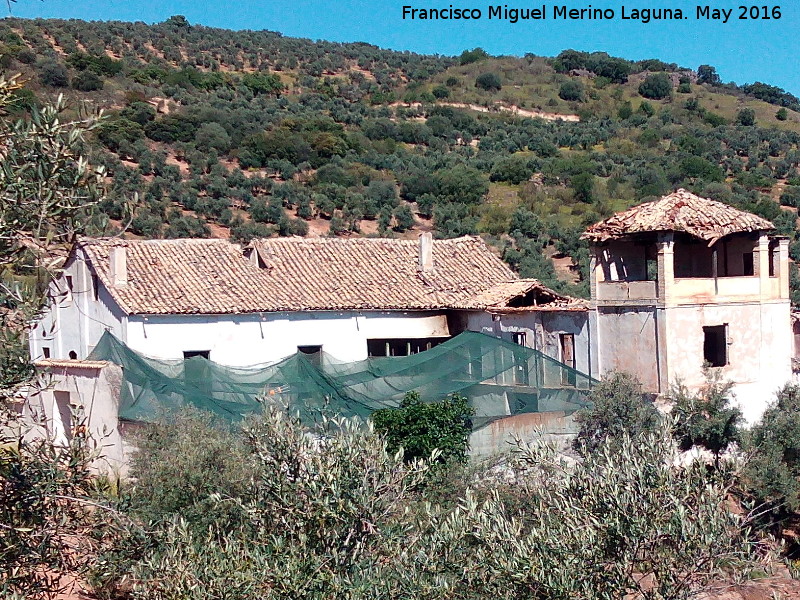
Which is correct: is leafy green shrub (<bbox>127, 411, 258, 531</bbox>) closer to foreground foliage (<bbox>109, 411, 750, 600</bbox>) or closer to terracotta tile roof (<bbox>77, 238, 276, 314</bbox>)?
foreground foliage (<bbox>109, 411, 750, 600</bbox>)

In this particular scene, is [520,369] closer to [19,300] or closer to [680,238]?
[680,238]

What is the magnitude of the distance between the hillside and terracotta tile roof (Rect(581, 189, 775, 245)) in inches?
500

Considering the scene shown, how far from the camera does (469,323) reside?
80.8 feet

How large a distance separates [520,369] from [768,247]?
641 cm

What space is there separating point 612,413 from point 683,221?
4.50 m

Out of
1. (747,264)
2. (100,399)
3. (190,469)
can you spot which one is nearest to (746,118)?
(747,264)

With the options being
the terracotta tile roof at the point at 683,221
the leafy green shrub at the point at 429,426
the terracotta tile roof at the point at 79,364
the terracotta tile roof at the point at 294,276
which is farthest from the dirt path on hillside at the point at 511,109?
the leafy green shrub at the point at 429,426

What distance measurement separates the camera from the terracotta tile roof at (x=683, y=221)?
62.8 feet

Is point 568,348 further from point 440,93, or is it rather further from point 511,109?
point 440,93

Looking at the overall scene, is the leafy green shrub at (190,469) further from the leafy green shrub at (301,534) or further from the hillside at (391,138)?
the hillside at (391,138)

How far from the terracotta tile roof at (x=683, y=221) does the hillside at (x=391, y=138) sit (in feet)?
41.7

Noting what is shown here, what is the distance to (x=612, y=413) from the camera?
17.4m

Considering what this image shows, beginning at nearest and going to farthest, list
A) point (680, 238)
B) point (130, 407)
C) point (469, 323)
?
point (130, 407) < point (680, 238) < point (469, 323)

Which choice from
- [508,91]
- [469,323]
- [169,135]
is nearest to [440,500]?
[469,323]
